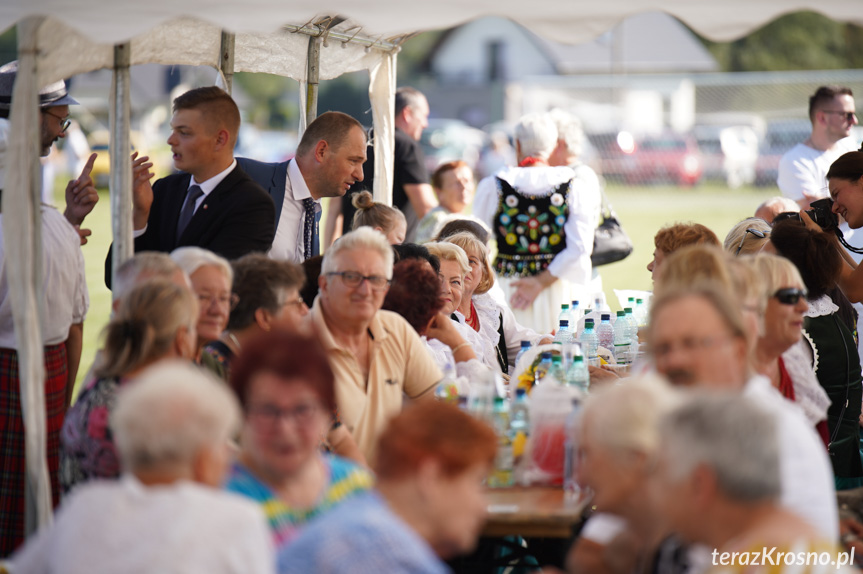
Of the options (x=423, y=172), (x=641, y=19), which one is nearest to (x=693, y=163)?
(x=641, y=19)

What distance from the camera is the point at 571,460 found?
309cm

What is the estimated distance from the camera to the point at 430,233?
7.15 meters

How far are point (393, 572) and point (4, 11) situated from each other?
2199mm

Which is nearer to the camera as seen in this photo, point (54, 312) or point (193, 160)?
point (54, 312)

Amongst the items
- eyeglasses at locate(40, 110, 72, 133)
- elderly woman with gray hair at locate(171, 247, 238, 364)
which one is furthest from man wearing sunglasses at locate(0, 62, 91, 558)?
elderly woman with gray hair at locate(171, 247, 238, 364)

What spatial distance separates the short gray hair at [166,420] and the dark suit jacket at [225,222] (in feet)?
7.82

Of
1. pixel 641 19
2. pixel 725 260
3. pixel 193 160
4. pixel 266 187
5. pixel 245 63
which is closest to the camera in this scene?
pixel 725 260

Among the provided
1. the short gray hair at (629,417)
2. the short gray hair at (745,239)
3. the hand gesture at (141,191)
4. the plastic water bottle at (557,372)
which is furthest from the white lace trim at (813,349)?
the hand gesture at (141,191)

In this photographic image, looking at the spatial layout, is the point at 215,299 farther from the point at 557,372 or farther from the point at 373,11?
the point at 557,372

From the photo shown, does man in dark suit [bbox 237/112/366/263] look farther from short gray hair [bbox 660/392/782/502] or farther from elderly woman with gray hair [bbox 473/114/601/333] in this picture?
short gray hair [bbox 660/392/782/502]

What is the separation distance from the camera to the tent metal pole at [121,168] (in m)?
3.79

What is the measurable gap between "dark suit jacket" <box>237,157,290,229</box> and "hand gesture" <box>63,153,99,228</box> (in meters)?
1.04

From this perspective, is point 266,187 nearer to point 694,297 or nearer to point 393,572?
point 694,297

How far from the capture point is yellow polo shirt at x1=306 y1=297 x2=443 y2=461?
3.52 m
